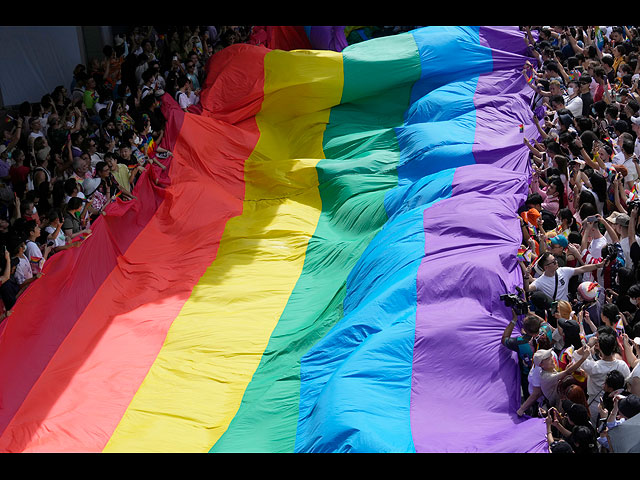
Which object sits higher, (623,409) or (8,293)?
(623,409)

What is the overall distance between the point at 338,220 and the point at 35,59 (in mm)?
5041

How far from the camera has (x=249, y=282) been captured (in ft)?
25.0

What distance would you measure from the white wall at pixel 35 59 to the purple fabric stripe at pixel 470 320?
19.9ft

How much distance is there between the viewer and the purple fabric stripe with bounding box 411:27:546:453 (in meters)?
4.90

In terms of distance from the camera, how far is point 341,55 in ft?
33.5

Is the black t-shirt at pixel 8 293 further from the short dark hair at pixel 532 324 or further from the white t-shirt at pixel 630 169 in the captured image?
the white t-shirt at pixel 630 169

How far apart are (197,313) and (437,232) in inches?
93.2

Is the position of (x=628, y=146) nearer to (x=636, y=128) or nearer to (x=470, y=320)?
(x=636, y=128)

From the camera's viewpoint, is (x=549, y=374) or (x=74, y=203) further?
(x=74, y=203)

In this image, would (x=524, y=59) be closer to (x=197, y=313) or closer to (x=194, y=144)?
(x=194, y=144)

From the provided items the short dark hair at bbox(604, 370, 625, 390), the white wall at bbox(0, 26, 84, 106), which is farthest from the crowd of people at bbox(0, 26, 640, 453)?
the white wall at bbox(0, 26, 84, 106)

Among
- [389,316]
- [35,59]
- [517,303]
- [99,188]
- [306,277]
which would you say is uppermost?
[35,59]

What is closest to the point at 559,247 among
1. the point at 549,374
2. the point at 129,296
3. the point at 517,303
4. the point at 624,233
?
the point at 624,233
